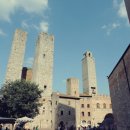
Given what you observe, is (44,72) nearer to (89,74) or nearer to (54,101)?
(54,101)

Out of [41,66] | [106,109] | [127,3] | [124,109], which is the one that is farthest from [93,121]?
[127,3]

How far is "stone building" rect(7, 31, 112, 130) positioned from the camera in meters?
35.3

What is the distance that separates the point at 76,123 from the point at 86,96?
339 inches

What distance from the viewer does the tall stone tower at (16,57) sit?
36531mm

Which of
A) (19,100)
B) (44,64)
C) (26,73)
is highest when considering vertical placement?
(44,64)

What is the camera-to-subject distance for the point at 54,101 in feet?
120

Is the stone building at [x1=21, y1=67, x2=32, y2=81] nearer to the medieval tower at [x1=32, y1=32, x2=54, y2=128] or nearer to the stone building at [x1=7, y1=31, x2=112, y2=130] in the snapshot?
the stone building at [x1=7, y1=31, x2=112, y2=130]

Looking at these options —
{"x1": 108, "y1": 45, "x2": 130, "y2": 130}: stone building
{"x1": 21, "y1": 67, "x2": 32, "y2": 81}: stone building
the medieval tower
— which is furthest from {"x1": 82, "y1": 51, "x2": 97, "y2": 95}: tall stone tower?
{"x1": 108, "y1": 45, "x2": 130, "y2": 130}: stone building

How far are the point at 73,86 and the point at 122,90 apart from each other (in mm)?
29677

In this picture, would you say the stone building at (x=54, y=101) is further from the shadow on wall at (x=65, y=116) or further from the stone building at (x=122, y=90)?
the stone building at (x=122, y=90)

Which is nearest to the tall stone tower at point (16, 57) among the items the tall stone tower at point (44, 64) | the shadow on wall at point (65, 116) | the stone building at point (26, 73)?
the tall stone tower at point (44, 64)

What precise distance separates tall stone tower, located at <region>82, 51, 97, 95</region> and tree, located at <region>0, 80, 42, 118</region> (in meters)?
27.6

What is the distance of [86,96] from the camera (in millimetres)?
44031

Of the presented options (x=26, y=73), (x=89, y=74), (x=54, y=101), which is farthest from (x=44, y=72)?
(x=89, y=74)
